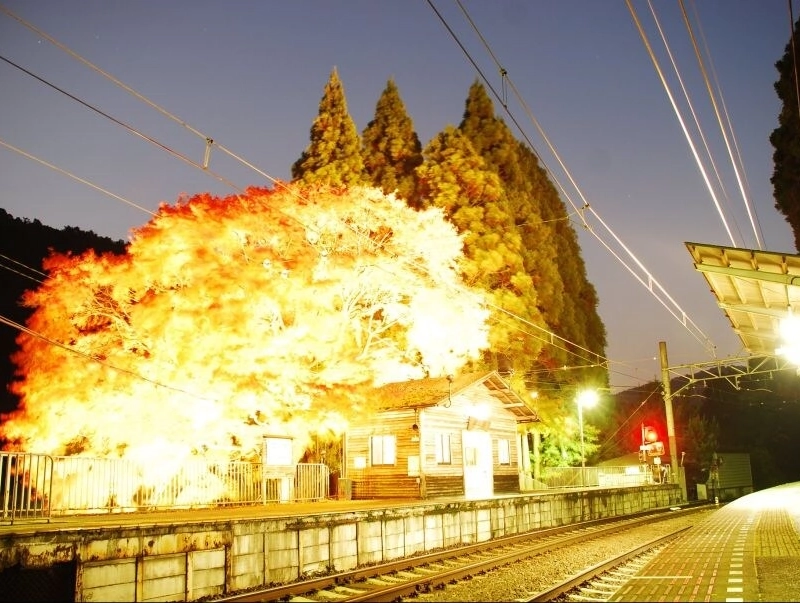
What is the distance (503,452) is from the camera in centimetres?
2770

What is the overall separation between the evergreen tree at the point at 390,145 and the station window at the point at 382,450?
1763cm

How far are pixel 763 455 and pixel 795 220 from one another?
1706 inches

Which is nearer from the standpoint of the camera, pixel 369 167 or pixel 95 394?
pixel 95 394

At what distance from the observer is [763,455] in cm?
5850

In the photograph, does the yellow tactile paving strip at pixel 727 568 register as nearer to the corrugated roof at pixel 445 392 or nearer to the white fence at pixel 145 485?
the corrugated roof at pixel 445 392

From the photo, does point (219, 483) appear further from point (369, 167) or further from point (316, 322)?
point (369, 167)

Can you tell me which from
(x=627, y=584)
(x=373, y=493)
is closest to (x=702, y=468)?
(x=373, y=493)

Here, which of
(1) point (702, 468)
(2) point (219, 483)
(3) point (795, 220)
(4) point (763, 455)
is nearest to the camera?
(2) point (219, 483)

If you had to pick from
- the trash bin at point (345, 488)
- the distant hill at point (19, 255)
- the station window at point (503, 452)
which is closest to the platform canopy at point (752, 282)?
the station window at point (503, 452)

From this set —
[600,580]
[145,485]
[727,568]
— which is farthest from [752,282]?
[145,485]

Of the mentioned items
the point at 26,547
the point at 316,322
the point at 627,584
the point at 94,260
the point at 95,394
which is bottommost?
the point at 627,584

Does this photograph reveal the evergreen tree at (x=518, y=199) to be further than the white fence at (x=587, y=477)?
Yes

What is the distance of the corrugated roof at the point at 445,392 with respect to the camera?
2331 centimetres

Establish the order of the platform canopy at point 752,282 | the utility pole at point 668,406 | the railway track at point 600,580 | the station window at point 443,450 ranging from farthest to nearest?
the utility pole at point 668,406 < the station window at point 443,450 < the platform canopy at point 752,282 < the railway track at point 600,580
